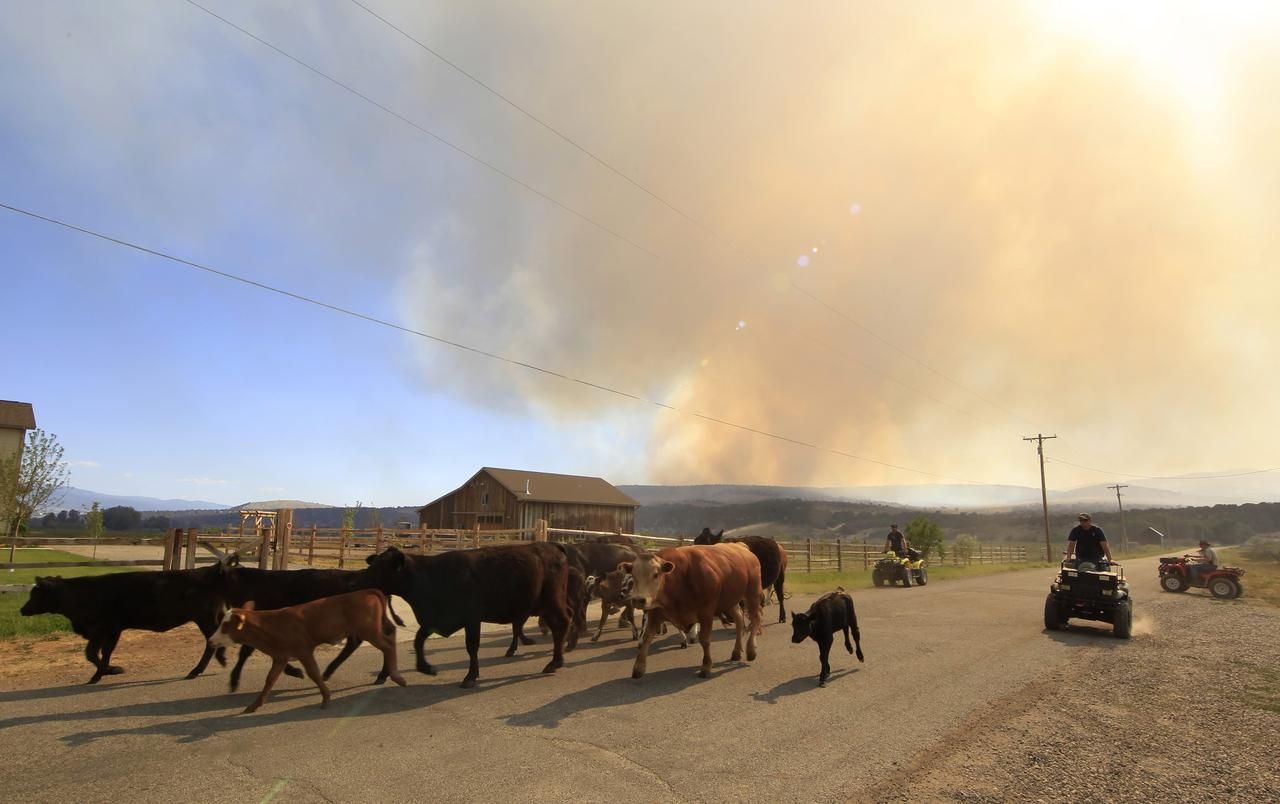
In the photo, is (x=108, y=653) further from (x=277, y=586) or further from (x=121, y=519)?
(x=121, y=519)

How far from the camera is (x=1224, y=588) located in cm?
2252

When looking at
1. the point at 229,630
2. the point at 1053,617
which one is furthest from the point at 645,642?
the point at 1053,617

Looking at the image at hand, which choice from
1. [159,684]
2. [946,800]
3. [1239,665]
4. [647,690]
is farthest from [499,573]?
[1239,665]

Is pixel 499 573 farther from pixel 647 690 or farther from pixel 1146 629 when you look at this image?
pixel 1146 629

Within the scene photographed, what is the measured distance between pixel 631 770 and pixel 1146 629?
1435 cm

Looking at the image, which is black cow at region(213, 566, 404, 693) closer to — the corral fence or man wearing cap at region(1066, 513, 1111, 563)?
the corral fence

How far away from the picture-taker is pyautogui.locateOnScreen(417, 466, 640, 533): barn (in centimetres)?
4703

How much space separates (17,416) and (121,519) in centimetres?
6600

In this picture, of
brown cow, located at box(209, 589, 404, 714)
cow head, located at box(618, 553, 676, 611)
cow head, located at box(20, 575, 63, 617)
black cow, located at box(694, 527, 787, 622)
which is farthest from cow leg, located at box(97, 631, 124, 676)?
black cow, located at box(694, 527, 787, 622)

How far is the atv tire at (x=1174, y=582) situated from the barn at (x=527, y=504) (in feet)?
106

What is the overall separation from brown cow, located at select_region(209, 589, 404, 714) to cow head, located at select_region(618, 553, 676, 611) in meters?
3.08

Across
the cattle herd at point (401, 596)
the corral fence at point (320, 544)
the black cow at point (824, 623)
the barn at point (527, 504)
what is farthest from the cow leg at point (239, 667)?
the barn at point (527, 504)

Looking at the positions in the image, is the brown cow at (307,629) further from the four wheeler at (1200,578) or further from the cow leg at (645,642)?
the four wheeler at (1200,578)

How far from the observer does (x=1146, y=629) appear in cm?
1411
